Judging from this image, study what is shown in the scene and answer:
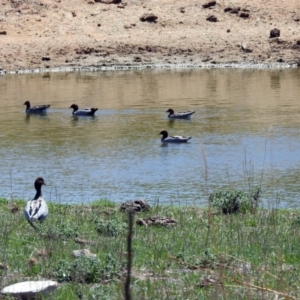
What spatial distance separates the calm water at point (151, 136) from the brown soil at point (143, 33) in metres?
2.17

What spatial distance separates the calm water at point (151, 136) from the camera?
588 inches

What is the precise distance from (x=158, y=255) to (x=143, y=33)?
30377 millimetres

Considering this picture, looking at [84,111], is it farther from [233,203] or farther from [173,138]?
[233,203]

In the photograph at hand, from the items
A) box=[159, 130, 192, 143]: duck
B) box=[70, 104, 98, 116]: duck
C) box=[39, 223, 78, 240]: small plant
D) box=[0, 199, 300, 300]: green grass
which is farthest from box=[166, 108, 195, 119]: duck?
box=[39, 223, 78, 240]: small plant

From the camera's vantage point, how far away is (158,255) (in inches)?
301

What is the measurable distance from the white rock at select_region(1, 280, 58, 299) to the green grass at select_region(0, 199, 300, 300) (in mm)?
84

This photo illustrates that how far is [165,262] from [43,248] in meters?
1.20

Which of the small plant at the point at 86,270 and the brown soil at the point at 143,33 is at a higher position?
the brown soil at the point at 143,33

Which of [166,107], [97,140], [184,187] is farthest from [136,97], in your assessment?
[184,187]

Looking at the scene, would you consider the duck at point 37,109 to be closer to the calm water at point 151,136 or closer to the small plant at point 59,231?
→ the calm water at point 151,136

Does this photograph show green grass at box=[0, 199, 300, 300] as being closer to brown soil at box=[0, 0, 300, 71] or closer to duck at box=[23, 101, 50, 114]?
duck at box=[23, 101, 50, 114]

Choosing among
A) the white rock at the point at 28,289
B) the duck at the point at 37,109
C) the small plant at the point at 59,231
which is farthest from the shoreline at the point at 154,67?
the white rock at the point at 28,289

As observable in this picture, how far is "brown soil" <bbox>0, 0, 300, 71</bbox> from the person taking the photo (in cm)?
3575

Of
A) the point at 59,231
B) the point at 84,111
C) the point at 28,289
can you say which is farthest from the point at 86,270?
the point at 84,111
